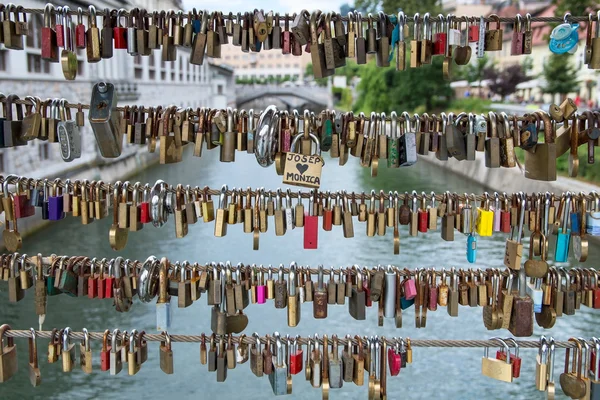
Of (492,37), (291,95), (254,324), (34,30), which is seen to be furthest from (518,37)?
(291,95)

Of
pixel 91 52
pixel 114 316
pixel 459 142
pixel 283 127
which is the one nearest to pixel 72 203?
pixel 91 52

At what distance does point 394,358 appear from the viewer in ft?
10.1

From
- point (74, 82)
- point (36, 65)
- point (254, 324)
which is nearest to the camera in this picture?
point (254, 324)

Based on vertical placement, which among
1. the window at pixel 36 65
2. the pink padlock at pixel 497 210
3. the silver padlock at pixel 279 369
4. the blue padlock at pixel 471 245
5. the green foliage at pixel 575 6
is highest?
the green foliage at pixel 575 6

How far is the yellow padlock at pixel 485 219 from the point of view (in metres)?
3.20

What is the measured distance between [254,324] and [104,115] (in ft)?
17.3

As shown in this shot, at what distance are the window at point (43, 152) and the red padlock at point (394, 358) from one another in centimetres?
1333

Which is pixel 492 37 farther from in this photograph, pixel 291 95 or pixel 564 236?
pixel 291 95

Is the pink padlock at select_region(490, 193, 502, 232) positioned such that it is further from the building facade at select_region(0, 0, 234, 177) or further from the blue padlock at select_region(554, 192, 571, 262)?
the building facade at select_region(0, 0, 234, 177)

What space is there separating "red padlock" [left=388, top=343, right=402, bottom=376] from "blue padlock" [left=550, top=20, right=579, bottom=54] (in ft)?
5.09

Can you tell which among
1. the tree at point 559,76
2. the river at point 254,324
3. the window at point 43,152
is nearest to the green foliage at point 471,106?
the tree at point 559,76

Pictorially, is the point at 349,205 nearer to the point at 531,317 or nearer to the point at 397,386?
the point at 531,317

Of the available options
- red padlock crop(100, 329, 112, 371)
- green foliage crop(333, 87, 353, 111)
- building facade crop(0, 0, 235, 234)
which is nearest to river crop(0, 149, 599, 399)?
building facade crop(0, 0, 235, 234)

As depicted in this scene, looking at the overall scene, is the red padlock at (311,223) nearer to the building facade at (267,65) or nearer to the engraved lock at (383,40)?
the engraved lock at (383,40)
